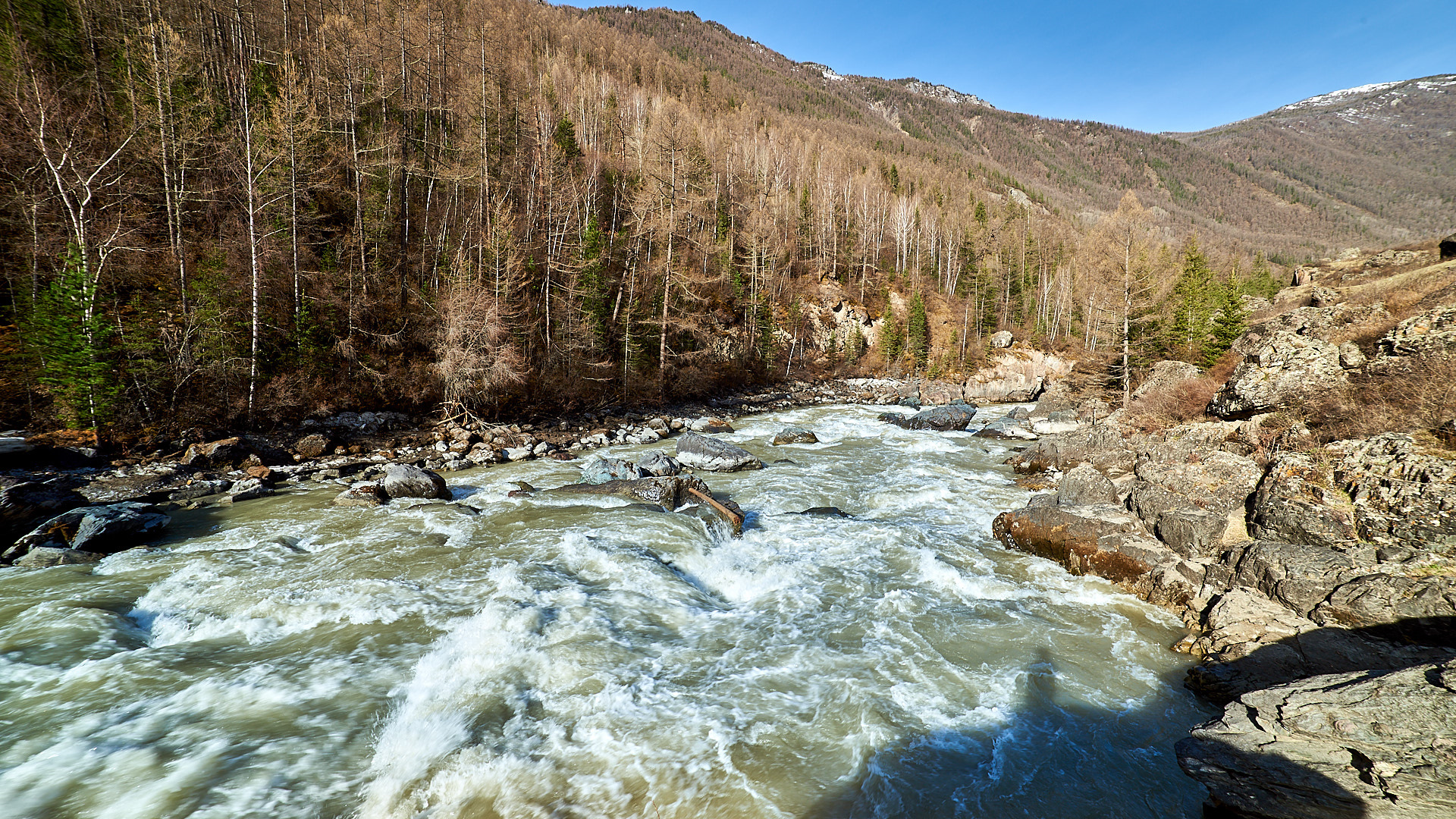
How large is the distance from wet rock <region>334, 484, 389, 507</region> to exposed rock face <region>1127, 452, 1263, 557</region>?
16.2 meters

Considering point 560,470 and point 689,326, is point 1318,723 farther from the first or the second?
point 689,326

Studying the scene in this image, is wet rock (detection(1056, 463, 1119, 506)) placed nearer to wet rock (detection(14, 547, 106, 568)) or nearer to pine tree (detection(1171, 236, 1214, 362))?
wet rock (detection(14, 547, 106, 568))

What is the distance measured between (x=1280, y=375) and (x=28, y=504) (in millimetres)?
25511

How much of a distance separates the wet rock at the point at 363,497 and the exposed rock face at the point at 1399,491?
1783 cm

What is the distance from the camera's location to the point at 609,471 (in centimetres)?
1405

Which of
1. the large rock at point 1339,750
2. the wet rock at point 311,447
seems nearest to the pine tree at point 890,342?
the wet rock at point 311,447

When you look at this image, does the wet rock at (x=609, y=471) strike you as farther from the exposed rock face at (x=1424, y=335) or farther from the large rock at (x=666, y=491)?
the exposed rock face at (x=1424, y=335)

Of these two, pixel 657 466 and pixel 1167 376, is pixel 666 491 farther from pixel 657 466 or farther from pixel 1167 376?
pixel 1167 376

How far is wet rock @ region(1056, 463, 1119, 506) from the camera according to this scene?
10.7 m

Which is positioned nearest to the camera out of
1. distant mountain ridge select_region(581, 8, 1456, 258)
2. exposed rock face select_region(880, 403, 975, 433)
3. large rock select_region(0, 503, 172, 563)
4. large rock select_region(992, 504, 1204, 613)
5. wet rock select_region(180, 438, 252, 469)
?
large rock select_region(992, 504, 1204, 613)

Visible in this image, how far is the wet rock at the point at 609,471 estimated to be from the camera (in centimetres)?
1377

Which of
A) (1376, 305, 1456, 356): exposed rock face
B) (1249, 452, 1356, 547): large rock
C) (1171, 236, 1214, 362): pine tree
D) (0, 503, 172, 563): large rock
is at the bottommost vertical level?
(0, 503, 172, 563): large rock

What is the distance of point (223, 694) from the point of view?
5.41 meters

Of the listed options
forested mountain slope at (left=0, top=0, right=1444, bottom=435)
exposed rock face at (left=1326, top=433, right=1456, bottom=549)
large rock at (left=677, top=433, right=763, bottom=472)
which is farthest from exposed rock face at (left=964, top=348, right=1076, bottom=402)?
exposed rock face at (left=1326, top=433, right=1456, bottom=549)
